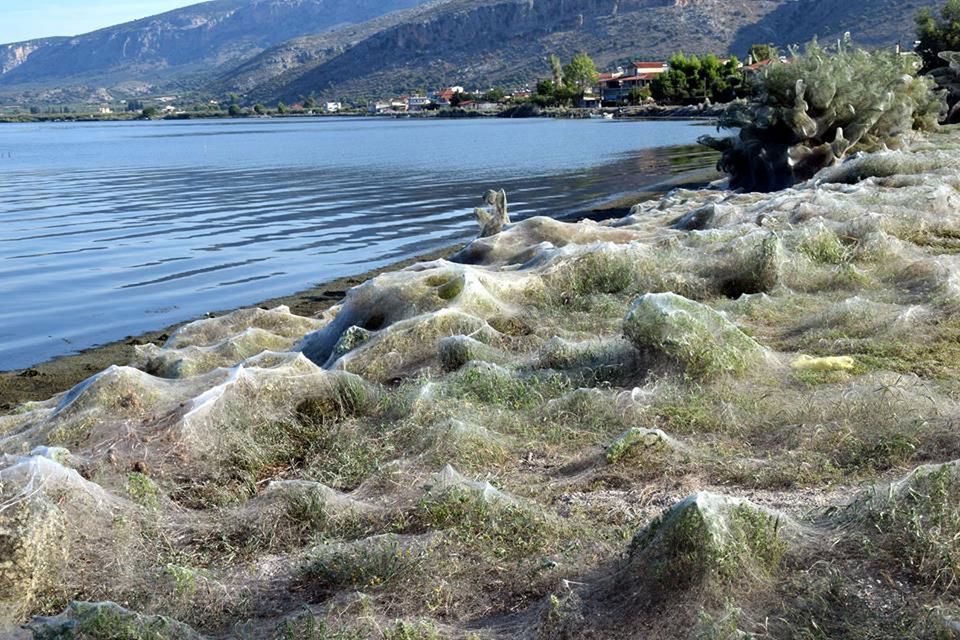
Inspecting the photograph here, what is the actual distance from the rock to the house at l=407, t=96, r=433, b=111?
16951 centimetres

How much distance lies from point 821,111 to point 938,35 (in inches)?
901

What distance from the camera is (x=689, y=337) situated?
241 inches

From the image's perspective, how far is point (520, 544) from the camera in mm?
4348

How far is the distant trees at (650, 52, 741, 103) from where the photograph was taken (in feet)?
344

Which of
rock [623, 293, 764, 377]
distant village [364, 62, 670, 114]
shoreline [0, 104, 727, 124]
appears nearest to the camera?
rock [623, 293, 764, 377]

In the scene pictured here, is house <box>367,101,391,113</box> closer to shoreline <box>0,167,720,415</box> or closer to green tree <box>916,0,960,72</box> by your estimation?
green tree <box>916,0,960,72</box>

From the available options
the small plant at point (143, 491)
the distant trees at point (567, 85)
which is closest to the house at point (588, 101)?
the distant trees at point (567, 85)

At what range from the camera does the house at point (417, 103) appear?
176 m

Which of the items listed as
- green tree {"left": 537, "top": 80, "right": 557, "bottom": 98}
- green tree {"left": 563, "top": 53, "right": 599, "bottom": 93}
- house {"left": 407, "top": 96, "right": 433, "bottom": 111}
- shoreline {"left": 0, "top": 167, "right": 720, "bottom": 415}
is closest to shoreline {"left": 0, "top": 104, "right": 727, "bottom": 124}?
green tree {"left": 537, "top": 80, "right": 557, "bottom": 98}

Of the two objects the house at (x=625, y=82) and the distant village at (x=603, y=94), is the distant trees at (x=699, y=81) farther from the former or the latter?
the house at (x=625, y=82)

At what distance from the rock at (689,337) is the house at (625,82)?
426ft

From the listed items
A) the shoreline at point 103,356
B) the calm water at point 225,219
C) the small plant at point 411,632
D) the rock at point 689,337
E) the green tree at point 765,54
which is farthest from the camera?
the green tree at point 765,54

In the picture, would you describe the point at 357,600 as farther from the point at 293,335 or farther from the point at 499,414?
the point at 293,335

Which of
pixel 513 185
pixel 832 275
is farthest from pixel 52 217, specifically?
pixel 832 275
